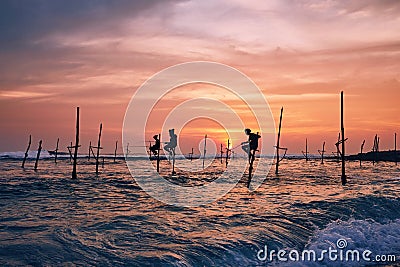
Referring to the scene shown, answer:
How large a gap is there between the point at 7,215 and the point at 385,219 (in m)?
11.9

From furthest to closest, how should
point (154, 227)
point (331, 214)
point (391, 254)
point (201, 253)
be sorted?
point (331, 214)
point (154, 227)
point (391, 254)
point (201, 253)

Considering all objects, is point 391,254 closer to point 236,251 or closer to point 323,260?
point 323,260

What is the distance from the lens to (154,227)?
9617mm

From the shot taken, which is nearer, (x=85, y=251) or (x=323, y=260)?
(x=85, y=251)

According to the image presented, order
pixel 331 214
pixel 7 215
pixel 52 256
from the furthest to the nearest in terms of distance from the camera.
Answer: pixel 331 214
pixel 7 215
pixel 52 256

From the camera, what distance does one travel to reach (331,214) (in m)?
12.0

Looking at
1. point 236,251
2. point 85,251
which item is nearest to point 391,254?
point 236,251

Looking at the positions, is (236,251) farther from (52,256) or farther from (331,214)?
(331,214)

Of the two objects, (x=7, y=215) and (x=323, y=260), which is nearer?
(x=323, y=260)

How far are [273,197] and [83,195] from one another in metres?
8.08

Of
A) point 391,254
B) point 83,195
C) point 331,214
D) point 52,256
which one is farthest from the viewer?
point 83,195

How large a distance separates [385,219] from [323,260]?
536 cm

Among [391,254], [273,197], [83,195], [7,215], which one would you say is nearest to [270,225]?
[391,254]

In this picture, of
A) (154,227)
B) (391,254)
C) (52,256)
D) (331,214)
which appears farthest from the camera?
(331,214)
